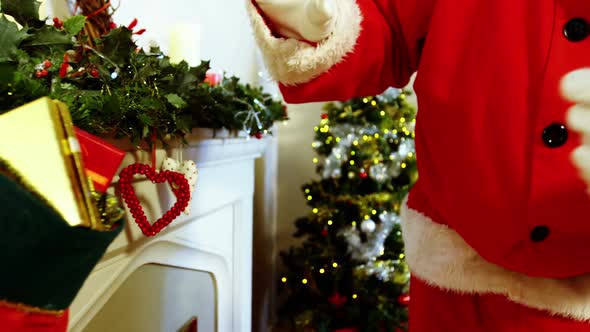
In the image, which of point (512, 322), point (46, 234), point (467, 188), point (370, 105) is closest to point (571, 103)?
point (467, 188)

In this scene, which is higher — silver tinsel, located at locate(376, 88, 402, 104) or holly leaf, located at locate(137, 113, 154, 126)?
holly leaf, located at locate(137, 113, 154, 126)

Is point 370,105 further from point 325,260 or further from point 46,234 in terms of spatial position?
point 46,234

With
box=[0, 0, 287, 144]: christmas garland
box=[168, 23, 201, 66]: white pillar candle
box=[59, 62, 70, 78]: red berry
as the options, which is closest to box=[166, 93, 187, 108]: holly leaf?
box=[0, 0, 287, 144]: christmas garland

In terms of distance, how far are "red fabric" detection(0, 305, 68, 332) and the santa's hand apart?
52 cm

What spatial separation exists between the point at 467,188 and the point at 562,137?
4.5 inches

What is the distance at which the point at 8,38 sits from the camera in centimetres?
42

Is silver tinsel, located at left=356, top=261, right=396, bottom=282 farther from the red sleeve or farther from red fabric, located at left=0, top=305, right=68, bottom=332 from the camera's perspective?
red fabric, located at left=0, top=305, right=68, bottom=332

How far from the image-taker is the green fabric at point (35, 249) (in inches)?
11.6

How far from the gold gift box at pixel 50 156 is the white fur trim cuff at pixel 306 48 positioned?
0.29m

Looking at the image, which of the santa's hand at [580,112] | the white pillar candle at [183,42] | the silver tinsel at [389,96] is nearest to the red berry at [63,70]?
the white pillar candle at [183,42]

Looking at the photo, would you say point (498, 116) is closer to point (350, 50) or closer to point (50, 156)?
point (350, 50)

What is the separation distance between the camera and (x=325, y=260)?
5.21ft

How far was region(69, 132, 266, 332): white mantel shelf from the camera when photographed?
1.95 feet

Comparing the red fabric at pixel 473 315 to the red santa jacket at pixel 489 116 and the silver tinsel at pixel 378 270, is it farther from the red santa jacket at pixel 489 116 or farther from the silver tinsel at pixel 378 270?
the silver tinsel at pixel 378 270
